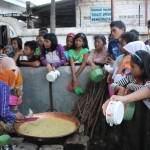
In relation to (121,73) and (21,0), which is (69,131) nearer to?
(121,73)

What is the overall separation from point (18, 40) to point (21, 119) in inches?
128

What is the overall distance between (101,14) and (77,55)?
10.7m

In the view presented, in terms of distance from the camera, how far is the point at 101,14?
1712 centimetres

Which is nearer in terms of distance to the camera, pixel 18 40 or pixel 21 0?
pixel 18 40

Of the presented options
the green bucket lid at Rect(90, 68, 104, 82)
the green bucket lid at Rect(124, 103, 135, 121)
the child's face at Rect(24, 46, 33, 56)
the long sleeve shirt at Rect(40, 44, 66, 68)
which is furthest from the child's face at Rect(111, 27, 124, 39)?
the green bucket lid at Rect(124, 103, 135, 121)

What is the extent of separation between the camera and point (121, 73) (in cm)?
513

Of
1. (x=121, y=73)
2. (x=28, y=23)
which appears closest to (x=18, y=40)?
(x=121, y=73)

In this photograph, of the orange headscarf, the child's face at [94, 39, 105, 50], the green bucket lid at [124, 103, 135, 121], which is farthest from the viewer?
the child's face at [94, 39, 105, 50]

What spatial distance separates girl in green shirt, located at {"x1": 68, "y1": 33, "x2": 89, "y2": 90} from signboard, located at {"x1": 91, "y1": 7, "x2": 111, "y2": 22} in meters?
10.6

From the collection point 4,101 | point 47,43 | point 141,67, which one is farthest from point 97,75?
point 4,101

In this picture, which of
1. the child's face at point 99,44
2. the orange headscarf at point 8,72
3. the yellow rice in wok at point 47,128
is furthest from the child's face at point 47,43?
the yellow rice in wok at point 47,128

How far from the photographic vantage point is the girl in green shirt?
658 centimetres

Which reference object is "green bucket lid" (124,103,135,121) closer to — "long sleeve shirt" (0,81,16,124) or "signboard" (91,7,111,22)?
"long sleeve shirt" (0,81,16,124)

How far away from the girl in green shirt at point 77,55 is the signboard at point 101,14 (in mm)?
10578
